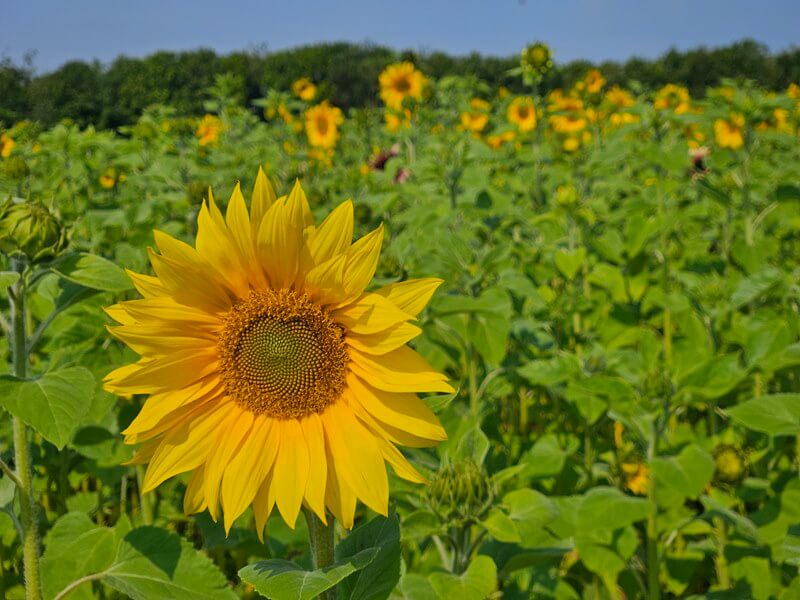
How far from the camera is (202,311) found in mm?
1124

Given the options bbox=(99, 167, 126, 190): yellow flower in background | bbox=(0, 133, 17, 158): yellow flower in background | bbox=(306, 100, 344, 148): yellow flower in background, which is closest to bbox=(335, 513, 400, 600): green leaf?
bbox=(99, 167, 126, 190): yellow flower in background

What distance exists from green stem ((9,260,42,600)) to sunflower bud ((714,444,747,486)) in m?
1.88

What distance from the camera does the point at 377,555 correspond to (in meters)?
1.07

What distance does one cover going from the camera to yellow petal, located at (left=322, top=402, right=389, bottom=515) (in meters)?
1.02

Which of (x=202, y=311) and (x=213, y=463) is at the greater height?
(x=202, y=311)

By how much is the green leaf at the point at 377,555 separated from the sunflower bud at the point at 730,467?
5.02 ft

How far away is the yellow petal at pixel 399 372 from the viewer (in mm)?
995

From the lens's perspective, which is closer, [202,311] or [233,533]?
[202,311]

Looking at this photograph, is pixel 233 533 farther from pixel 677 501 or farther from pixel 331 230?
pixel 677 501

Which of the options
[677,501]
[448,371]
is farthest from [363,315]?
[448,371]

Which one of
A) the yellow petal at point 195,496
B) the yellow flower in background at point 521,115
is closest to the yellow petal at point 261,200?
the yellow petal at point 195,496

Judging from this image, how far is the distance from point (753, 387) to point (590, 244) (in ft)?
3.83

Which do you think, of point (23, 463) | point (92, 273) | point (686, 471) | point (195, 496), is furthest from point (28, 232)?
point (686, 471)

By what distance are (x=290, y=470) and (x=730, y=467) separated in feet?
5.56
